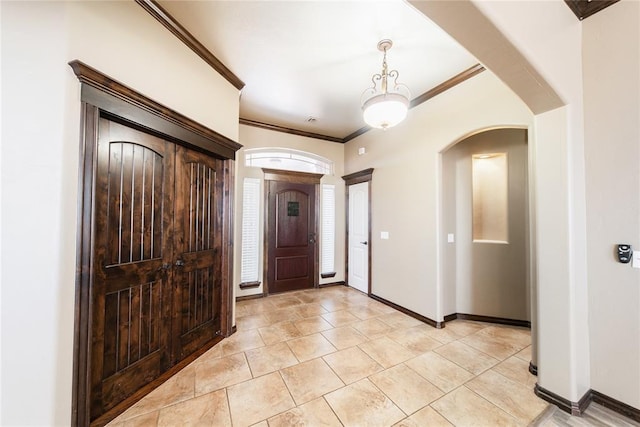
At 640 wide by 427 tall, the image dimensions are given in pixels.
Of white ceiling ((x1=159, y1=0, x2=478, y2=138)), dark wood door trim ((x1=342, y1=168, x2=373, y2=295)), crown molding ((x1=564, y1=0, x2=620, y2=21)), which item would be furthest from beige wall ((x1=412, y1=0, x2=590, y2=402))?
dark wood door trim ((x1=342, y1=168, x2=373, y2=295))

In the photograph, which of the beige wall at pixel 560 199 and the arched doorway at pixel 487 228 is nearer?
the beige wall at pixel 560 199

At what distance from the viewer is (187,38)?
2223 mm

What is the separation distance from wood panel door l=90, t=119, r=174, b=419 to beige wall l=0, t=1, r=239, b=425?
0.18 metres

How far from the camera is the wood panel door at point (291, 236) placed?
4.50 metres

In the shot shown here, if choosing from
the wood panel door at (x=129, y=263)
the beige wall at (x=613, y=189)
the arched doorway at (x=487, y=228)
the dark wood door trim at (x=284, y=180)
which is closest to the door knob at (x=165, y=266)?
the wood panel door at (x=129, y=263)

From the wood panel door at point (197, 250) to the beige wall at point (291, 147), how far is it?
97cm

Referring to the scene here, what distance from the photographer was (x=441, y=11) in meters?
1.11

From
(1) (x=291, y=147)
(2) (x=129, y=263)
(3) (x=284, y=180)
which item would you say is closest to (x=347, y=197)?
(3) (x=284, y=180)

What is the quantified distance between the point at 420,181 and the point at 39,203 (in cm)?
367

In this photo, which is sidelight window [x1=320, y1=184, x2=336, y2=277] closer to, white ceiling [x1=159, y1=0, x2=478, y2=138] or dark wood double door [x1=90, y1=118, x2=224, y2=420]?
white ceiling [x1=159, y1=0, x2=478, y2=138]

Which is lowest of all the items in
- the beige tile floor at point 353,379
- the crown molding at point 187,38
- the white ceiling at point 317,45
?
the beige tile floor at point 353,379

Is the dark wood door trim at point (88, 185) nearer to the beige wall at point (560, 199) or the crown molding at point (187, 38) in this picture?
the crown molding at point (187, 38)

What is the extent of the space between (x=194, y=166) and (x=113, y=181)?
2.60 ft

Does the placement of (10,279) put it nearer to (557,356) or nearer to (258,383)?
(258,383)
